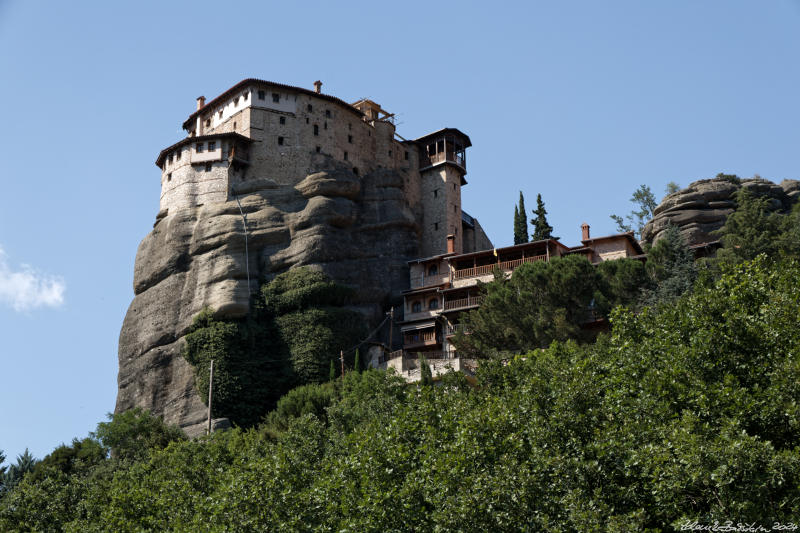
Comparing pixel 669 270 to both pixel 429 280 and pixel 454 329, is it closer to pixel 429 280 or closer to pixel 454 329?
pixel 454 329

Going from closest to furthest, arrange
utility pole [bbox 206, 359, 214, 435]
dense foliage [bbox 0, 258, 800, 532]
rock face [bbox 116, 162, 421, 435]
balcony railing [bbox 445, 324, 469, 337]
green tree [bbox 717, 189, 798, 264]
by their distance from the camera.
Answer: dense foliage [bbox 0, 258, 800, 532] → green tree [bbox 717, 189, 798, 264] → utility pole [bbox 206, 359, 214, 435] → balcony railing [bbox 445, 324, 469, 337] → rock face [bbox 116, 162, 421, 435]

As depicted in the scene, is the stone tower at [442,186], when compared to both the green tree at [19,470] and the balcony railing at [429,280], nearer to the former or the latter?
the balcony railing at [429,280]

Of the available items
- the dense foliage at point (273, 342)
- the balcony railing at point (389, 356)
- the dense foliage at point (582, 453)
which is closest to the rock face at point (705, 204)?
the balcony railing at point (389, 356)

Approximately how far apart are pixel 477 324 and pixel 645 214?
112ft

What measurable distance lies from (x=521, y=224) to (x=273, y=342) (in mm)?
23594

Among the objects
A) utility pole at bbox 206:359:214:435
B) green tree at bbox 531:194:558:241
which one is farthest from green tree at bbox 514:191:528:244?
utility pole at bbox 206:359:214:435

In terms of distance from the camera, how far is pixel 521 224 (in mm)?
69188

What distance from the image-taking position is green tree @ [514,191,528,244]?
6800 centimetres

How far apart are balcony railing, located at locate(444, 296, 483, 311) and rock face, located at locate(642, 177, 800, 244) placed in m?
11.9

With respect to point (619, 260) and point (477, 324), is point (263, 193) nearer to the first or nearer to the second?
point (477, 324)

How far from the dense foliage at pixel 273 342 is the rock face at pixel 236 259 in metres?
1.15

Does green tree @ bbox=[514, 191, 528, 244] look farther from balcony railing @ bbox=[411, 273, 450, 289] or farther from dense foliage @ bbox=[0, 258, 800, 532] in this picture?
dense foliage @ bbox=[0, 258, 800, 532]

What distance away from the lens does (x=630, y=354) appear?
2650 cm

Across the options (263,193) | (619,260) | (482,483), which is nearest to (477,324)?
(619,260)
